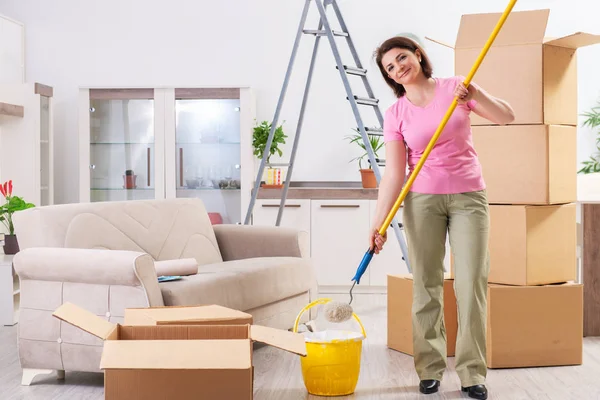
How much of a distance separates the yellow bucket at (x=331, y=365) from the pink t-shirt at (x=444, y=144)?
0.60 m

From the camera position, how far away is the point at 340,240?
5.39 m

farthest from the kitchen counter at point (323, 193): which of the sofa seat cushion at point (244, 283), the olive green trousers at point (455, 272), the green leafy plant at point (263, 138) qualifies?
the olive green trousers at point (455, 272)

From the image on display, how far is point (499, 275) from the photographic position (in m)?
3.35

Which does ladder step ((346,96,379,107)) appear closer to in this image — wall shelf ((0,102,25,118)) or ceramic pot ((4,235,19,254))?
ceramic pot ((4,235,19,254))

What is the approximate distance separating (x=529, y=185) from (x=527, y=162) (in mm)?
100

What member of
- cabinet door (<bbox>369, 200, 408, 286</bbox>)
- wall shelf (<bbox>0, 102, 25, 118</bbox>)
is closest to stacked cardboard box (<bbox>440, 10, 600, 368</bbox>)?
cabinet door (<bbox>369, 200, 408, 286</bbox>)

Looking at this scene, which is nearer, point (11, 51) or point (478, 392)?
point (478, 392)

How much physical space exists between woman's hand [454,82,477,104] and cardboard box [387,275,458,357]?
1155mm

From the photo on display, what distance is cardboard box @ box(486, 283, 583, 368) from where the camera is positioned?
3285mm

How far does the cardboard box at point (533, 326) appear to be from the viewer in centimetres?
329

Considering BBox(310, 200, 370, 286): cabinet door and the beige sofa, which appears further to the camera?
BBox(310, 200, 370, 286): cabinet door

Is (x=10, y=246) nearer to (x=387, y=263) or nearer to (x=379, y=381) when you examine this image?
(x=379, y=381)

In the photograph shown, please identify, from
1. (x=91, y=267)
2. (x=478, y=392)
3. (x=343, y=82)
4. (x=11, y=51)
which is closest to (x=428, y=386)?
(x=478, y=392)

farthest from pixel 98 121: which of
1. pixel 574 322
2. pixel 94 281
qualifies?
pixel 574 322
